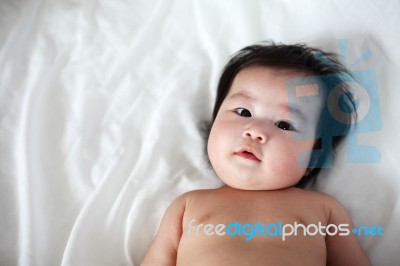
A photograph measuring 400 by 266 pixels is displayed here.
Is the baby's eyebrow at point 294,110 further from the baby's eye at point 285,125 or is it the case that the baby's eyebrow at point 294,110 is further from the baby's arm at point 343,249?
the baby's arm at point 343,249

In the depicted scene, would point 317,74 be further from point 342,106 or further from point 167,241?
point 167,241

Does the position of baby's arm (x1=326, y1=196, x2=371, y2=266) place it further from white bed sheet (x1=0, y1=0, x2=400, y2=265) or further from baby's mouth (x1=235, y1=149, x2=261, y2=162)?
baby's mouth (x1=235, y1=149, x2=261, y2=162)

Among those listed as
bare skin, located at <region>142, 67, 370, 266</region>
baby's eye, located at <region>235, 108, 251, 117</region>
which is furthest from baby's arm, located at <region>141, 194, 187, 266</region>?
baby's eye, located at <region>235, 108, 251, 117</region>

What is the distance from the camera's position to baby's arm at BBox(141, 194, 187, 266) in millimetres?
884

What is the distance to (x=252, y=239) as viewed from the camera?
2.70ft

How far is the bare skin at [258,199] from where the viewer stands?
82cm

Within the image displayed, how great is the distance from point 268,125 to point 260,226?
7.8 inches

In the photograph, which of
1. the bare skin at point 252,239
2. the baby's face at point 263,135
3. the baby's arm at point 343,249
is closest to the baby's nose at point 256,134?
the baby's face at point 263,135

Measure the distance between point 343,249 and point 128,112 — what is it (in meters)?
0.58

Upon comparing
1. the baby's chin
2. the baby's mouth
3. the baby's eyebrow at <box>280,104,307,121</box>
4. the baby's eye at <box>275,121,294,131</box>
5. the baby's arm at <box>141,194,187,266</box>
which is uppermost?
the baby's eyebrow at <box>280,104,307,121</box>

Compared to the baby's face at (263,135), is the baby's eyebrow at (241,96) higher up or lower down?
higher up

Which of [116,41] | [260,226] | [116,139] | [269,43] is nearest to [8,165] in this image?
[116,139]

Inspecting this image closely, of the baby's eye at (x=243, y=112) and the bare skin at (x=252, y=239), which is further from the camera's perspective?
the baby's eye at (x=243, y=112)

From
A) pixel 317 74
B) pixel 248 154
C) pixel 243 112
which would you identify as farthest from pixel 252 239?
pixel 317 74
